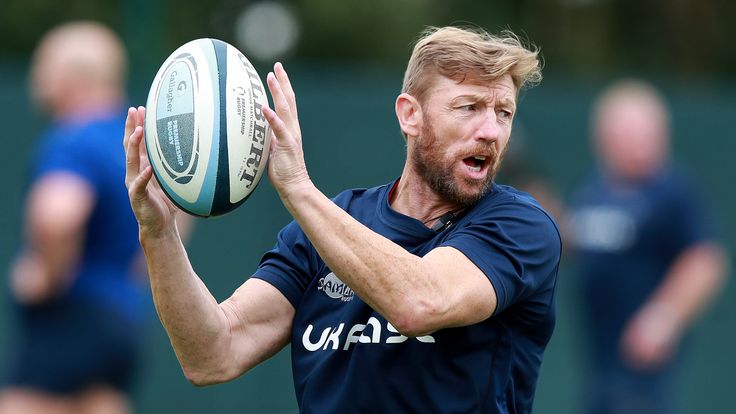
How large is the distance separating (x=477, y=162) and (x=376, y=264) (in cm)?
63

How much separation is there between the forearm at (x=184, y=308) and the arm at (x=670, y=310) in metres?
4.79

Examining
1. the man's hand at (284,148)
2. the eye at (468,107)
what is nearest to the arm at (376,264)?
the man's hand at (284,148)

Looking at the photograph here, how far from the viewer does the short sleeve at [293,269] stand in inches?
164

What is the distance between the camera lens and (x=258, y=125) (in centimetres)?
381

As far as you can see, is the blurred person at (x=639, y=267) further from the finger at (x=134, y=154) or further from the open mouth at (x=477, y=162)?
the finger at (x=134, y=154)

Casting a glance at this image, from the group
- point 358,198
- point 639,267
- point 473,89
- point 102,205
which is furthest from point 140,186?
point 639,267

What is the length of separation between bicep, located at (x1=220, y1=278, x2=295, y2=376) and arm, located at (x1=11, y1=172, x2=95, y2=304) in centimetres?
258

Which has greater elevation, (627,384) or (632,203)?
(632,203)

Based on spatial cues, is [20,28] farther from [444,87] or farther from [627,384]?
[444,87]

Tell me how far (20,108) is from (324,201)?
7577 millimetres

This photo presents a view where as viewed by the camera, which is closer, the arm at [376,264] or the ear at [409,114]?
the arm at [376,264]

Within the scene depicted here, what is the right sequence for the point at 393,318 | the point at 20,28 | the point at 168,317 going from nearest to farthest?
1. the point at 393,318
2. the point at 168,317
3. the point at 20,28

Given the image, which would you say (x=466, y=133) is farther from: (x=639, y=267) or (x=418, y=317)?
(x=639, y=267)

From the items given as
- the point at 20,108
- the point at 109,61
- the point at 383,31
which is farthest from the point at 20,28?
the point at 109,61
